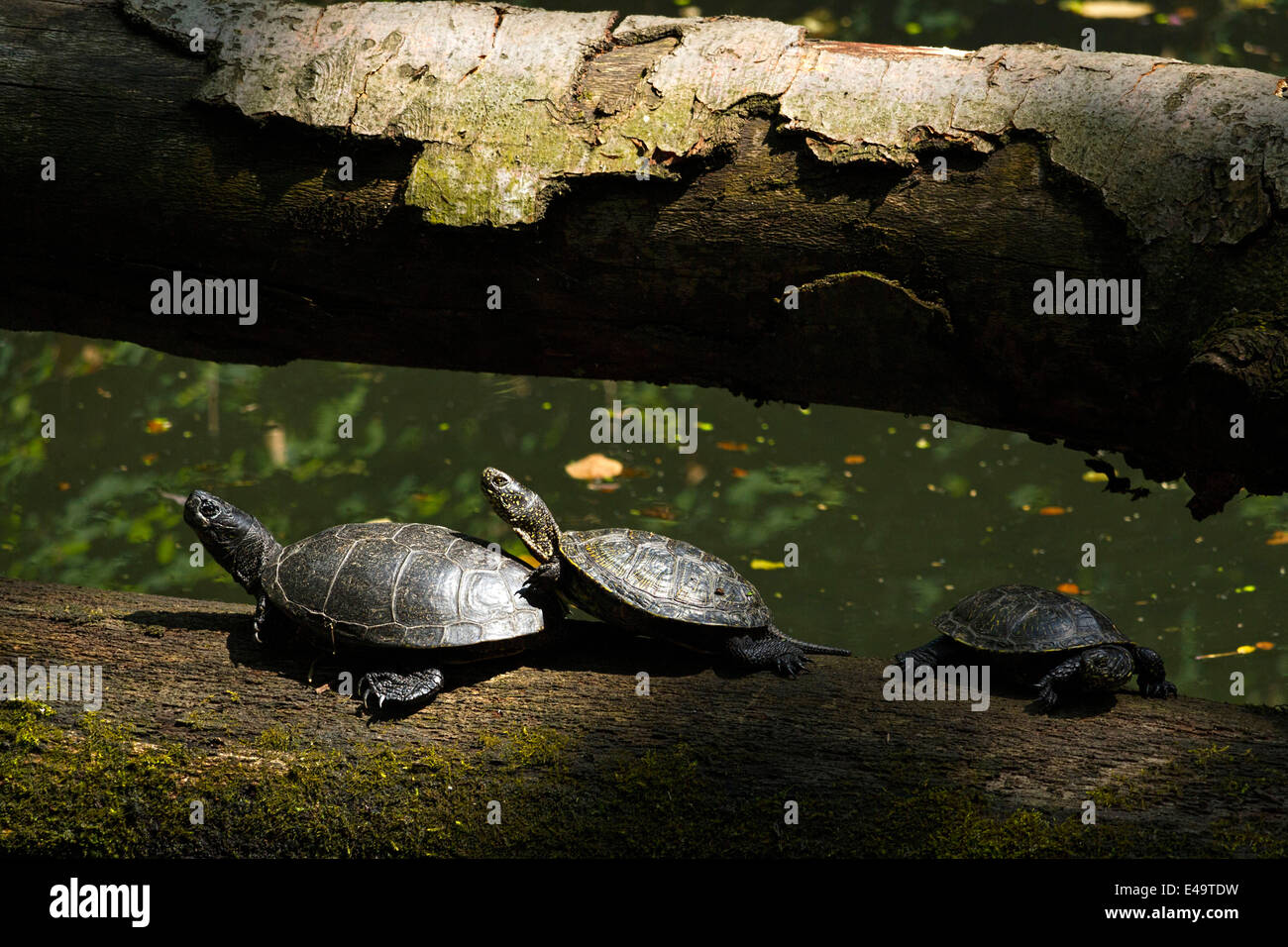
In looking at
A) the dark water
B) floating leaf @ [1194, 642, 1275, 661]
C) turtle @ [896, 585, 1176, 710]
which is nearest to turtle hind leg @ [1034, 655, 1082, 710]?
turtle @ [896, 585, 1176, 710]

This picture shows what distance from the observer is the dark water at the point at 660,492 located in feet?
21.9

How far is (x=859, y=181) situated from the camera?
272 centimetres

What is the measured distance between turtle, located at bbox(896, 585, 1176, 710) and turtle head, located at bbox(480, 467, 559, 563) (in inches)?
52.3

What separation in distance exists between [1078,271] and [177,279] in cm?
272

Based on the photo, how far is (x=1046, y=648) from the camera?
125 inches

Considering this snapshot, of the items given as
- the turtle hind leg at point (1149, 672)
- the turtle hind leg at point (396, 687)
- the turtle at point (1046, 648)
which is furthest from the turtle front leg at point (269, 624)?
the turtle hind leg at point (1149, 672)

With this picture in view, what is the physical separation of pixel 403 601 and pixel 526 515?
0.58 m

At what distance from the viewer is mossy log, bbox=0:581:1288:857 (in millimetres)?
2545

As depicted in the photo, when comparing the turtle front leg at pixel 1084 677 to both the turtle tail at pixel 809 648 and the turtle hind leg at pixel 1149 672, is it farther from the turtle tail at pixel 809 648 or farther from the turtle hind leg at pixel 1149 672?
the turtle tail at pixel 809 648

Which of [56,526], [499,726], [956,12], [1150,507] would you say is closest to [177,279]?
[499,726]
